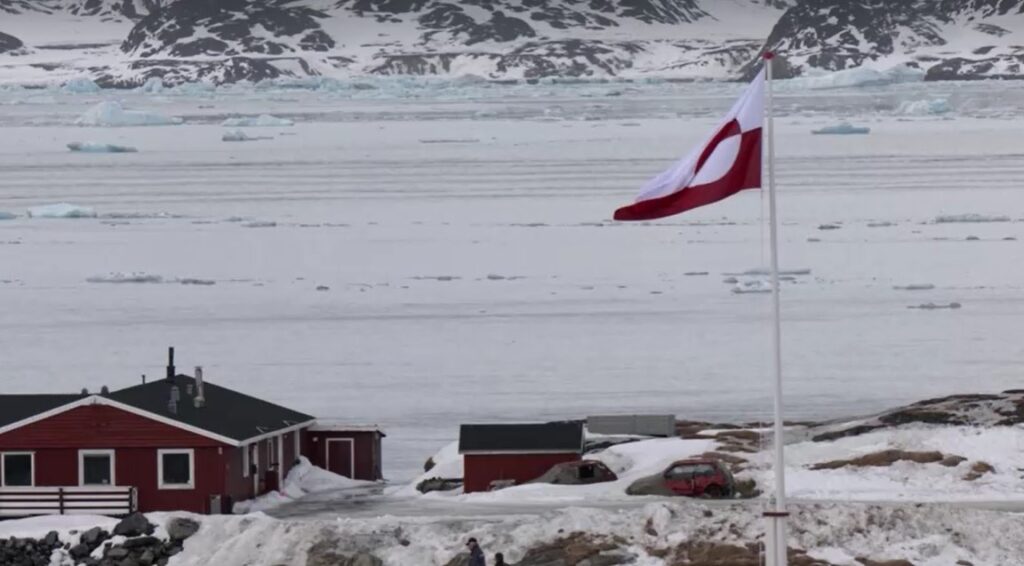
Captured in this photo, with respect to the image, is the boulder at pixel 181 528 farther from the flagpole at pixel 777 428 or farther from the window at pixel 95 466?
the flagpole at pixel 777 428

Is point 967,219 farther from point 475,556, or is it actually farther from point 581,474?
point 475,556

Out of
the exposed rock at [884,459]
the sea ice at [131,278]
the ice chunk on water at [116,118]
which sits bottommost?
the exposed rock at [884,459]

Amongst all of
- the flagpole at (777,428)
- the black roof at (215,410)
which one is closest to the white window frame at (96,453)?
the black roof at (215,410)

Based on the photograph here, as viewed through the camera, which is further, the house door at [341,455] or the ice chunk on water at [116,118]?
the ice chunk on water at [116,118]

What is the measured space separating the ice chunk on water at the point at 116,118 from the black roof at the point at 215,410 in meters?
114

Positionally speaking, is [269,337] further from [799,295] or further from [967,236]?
[967,236]

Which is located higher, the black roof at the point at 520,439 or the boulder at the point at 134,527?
the black roof at the point at 520,439

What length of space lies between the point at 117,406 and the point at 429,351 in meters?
20.0

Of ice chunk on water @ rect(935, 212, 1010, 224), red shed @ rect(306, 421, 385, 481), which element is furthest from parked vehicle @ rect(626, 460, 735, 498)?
ice chunk on water @ rect(935, 212, 1010, 224)

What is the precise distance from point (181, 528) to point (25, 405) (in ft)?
22.2

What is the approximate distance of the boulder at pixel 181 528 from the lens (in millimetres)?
30312

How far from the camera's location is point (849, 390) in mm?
47062

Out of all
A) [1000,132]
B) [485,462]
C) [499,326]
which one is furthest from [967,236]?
[1000,132]

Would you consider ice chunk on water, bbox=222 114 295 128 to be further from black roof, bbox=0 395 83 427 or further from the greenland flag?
the greenland flag
